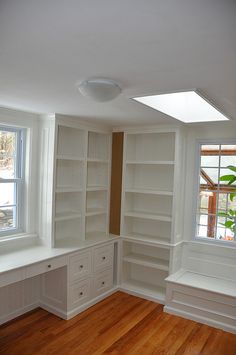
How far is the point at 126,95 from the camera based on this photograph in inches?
92.7

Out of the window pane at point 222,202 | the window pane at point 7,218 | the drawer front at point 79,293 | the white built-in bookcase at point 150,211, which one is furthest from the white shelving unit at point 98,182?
the window pane at point 222,202

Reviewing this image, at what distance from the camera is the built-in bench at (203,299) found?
3.25 metres

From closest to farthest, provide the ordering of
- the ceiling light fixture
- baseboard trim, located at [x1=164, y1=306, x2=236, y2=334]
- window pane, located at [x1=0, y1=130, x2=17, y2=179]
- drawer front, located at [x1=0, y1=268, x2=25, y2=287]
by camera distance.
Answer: the ceiling light fixture < drawer front, located at [x1=0, y1=268, x2=25, y2=287] < baseboard trim, located at [x1=164, y1=306, x2=236, y2=334] < window pane, located at [x1=0, y1=130, x2=17, y2=179]

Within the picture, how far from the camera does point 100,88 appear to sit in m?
2.00

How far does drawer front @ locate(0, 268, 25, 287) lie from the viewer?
2.66m

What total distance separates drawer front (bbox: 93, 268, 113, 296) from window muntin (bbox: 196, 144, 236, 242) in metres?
1.40

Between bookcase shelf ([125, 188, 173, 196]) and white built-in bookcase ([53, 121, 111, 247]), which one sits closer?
white built-in bookcase ([53, 121, 111, 247])

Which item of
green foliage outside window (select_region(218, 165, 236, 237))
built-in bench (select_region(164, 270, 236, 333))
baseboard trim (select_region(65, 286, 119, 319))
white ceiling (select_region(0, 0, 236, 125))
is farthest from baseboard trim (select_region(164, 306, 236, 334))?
white ceiling (select_region(0, 0, 236, 125))

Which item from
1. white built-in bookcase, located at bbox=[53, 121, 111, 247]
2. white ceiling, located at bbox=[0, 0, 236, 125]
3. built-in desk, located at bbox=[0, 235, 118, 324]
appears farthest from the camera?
white built-in bookcase, located at bbox=[53, 121, 111, 247]

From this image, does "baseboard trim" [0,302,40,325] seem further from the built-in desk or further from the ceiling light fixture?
the ceiling light fixture

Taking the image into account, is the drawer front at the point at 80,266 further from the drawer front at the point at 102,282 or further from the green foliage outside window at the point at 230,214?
the green foliage outside window at the point at 230,214

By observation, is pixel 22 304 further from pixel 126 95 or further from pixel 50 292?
pixel 126 95

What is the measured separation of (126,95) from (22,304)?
2810mm

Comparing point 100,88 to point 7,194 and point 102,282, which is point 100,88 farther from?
point 102,282
